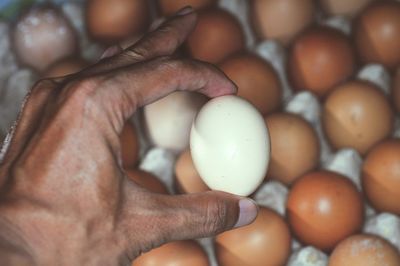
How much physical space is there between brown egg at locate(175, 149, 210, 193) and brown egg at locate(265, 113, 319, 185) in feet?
0.48

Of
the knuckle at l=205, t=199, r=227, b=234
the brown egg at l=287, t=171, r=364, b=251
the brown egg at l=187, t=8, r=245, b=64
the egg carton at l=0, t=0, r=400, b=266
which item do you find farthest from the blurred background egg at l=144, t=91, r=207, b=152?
the knuckle at l=205, t=199, r=227, b=234

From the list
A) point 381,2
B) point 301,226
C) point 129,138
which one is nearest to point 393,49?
point 381,2

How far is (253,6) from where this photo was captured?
138 centimetres

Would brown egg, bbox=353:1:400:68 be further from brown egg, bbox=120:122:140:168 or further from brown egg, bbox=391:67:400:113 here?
brown egg, bbox=120:122:140:168

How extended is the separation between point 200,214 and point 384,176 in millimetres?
450

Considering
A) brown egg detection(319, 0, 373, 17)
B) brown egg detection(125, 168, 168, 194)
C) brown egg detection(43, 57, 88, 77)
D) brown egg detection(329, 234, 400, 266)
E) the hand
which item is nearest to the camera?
the hand

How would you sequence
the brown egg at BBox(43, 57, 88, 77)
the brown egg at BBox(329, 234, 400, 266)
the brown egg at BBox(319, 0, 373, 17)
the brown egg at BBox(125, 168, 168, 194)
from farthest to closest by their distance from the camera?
the brown egg at BBox(319, 0, 373, 17)
the brown egg at BBox(43, 57, 88, 77)
the brown egg at BBox(125, 168, 168, 194)
the brown egg at BBox(329, 234, 400, 266)

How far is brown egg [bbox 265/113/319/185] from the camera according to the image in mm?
1192

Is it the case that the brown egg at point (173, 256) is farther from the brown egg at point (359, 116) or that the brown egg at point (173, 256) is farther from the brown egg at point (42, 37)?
the brown egg at point (42, 37)

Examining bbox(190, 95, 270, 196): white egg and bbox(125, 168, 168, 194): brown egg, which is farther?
bbox(125, 168, 168, 194): brown egg

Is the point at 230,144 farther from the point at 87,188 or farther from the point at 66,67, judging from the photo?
the point at 66,67

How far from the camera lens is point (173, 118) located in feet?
3.96

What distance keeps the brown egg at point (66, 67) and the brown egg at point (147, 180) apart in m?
0.25

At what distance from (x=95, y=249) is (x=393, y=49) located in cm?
79
